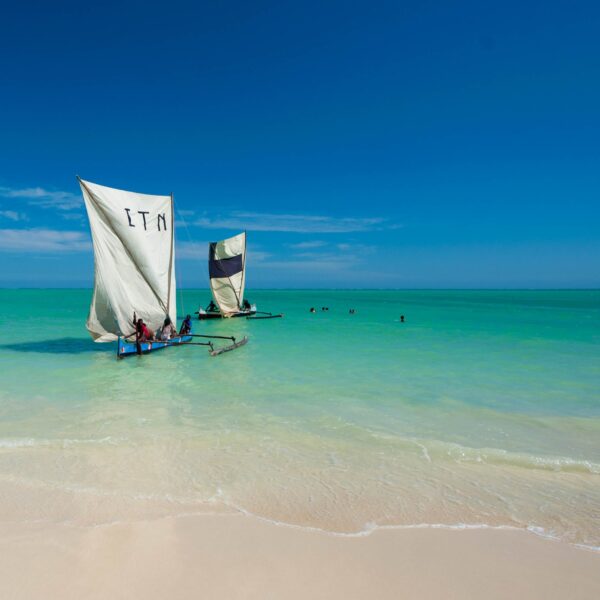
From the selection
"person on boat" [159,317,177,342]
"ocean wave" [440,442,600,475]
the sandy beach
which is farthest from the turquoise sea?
"person on boat" [159,317,177,342]

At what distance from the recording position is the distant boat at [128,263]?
54.6ft

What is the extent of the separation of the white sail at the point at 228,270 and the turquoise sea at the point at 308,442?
20.6 meters

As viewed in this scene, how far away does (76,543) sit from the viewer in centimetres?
459

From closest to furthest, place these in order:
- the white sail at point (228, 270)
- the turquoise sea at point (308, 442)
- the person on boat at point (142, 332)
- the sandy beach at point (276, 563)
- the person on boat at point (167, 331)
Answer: the sandy beach at point (276, 563), the turquoise sea at point (308, 442), the person on boat at point (142, 332), the person on boat at point (167, 331), the white sail at point (228, 270)

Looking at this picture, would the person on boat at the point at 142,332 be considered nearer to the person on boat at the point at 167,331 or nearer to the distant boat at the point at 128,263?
the distant boat at the point at 128,263

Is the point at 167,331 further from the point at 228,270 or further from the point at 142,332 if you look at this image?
the point at 228,270

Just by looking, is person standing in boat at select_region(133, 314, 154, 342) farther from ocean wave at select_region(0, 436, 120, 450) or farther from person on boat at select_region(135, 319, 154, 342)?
ocean wave at select_region(0, 436, 120, 450)

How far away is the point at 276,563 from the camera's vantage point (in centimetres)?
430

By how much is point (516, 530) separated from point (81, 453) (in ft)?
22.4

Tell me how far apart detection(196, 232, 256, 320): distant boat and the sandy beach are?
3368cm

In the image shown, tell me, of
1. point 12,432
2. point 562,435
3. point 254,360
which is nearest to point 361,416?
point 562,435

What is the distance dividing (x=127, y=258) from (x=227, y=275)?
21.6m

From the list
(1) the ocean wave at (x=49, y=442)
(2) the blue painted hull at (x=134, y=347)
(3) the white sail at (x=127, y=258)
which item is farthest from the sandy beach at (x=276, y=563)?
(2) the blue painted hull at (x=134, y=347)

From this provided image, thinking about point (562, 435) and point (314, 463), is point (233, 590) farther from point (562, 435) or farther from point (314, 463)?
point (562, 435)
